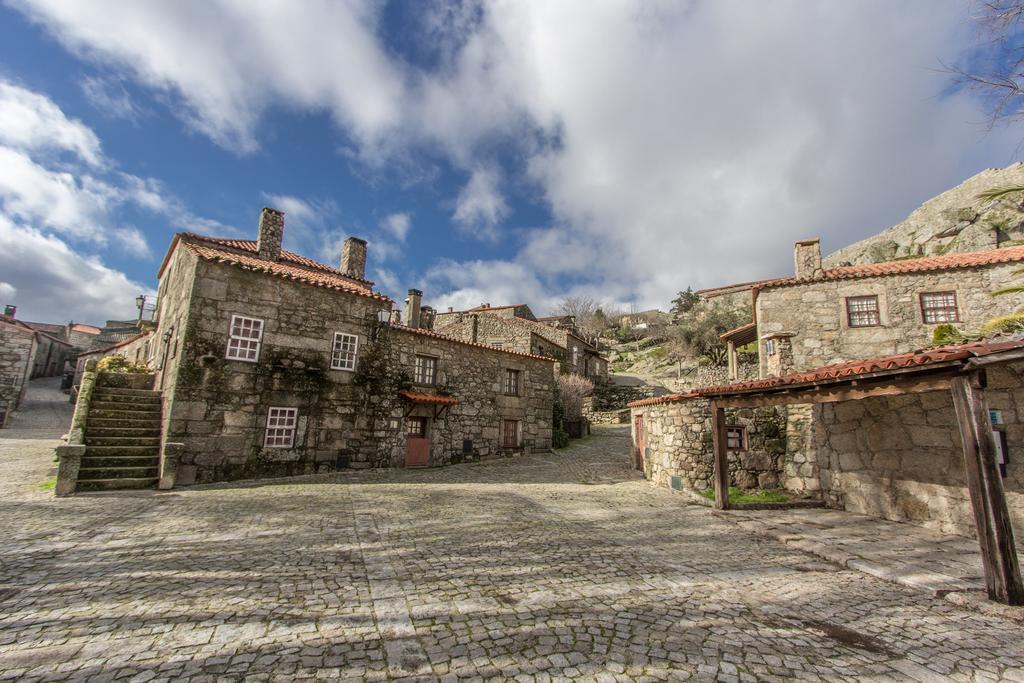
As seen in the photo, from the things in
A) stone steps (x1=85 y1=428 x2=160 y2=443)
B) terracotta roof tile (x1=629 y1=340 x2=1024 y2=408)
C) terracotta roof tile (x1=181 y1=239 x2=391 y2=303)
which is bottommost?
stone steps (x1=85 y1=428 x2=160 y2=443)

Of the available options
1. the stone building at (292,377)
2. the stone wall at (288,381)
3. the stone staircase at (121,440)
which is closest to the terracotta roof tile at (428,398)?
the stone building at (292,377)

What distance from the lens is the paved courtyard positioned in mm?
3504

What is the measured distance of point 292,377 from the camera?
42.9 feet

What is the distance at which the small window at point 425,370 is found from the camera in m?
16.3

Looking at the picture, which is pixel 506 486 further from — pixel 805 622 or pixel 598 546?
pixel 805 622

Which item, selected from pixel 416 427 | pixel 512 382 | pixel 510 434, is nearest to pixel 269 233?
pixel 416 427

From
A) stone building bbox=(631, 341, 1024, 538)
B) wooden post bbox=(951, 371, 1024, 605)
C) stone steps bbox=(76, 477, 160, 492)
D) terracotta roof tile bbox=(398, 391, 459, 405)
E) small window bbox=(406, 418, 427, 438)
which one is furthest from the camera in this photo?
small window bbox=(406, 418, 427, 438)

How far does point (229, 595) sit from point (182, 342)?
9.44m

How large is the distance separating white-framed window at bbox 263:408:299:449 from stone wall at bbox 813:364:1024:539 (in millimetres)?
13759

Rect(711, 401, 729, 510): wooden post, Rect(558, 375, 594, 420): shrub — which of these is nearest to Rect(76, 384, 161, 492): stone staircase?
Rect(711, 401, 729, 510): wooden post

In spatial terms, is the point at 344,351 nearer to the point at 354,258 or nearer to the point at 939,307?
the point at 354,258

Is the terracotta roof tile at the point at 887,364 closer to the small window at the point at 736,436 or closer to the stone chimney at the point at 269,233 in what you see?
the small window at the point at 736,436

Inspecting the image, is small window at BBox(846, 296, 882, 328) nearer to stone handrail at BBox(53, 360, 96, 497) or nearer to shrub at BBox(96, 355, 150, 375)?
stone handrail at BBox(53, 360, 96, 497)

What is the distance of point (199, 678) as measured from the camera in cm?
318
